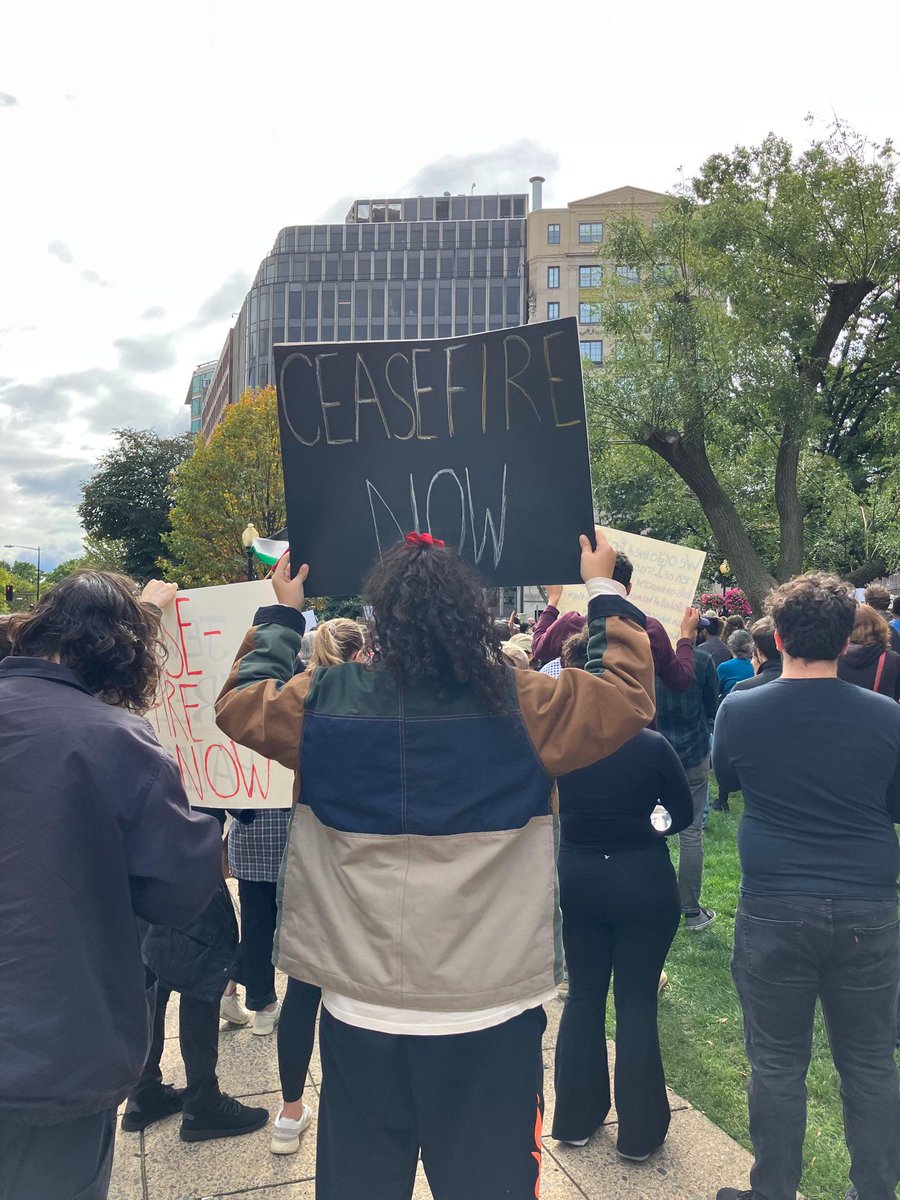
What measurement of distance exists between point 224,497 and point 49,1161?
120ft

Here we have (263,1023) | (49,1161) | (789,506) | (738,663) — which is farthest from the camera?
(789,506)

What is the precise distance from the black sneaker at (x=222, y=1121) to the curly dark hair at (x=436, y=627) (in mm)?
2381

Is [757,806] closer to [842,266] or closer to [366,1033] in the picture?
[366,1033]

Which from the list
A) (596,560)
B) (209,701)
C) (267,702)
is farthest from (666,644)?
(267,702)

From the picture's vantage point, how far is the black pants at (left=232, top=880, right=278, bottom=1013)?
4.37 meters

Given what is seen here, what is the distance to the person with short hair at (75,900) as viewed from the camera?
195 cm

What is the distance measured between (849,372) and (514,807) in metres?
24.2

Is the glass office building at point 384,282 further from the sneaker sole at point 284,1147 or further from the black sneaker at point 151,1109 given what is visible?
the sneaker sole at point 284,1147

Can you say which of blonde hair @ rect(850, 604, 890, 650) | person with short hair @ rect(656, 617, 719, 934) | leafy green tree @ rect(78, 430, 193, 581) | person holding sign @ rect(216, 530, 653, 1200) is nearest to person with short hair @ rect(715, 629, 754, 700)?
person with short hair @ rect(656, 617, 719, 934)

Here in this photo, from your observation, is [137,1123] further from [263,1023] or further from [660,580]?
[660,580]

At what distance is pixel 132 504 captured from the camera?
48219 millimetres

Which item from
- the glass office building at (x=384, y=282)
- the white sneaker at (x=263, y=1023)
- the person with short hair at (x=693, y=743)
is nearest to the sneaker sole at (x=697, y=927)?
the person with short hair at (x=693, y=743)

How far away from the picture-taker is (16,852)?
6.55 feet

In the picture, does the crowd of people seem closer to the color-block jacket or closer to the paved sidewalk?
the color-block jacket
